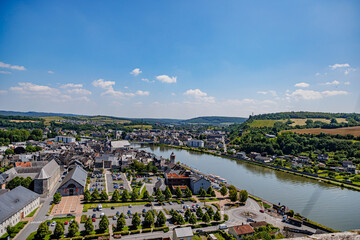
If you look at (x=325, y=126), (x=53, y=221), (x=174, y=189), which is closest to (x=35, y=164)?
(x=53, y=221)

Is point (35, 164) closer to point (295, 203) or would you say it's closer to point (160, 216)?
point (160, 216)

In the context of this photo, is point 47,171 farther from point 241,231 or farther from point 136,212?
point 241,231

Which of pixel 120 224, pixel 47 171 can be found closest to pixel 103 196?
pixel 120 224

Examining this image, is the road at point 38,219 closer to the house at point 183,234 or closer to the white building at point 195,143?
the house at point 183,234

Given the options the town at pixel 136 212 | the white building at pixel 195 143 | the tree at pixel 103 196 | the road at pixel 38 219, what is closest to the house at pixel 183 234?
the town at pixel 136 212

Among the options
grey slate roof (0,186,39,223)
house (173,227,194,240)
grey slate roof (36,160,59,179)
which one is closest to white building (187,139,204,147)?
grey slate roof (36,160,59,179)

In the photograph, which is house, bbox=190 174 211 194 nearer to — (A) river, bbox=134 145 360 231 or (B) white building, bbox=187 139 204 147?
(A) river, bbox=134 145 360 231
